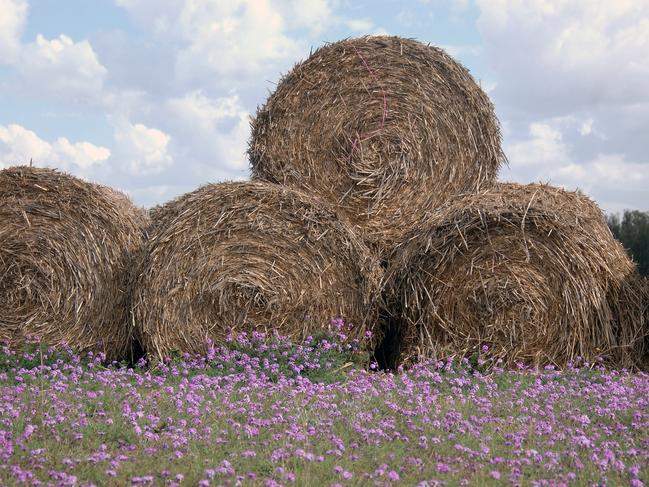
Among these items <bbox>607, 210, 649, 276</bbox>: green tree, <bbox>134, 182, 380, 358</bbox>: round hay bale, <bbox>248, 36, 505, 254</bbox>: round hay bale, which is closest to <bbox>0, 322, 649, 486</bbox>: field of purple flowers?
<bbox>134, 182, 380, 358</bbox>: round hay bale

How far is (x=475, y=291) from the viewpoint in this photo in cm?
816

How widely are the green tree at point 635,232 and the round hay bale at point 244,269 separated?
757 inches

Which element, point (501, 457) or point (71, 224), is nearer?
point (501, 457)

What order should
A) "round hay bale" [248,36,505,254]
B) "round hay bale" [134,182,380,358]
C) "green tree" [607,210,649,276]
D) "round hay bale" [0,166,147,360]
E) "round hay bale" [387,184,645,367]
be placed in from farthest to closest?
"green tree" [607,210,649,276]
"round hay bale" [248,36,505,254]
"round hay bale" [0,166,147,360]
"round hay bale" [387,184,645,367]
"round hay bale" [134,182,380,358]

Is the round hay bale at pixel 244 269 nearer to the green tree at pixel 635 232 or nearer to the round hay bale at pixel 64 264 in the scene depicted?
the round hay bale at pixel 64 264

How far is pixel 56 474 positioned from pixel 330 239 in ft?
13.6

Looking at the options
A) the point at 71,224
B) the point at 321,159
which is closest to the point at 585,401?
the point at 321,159

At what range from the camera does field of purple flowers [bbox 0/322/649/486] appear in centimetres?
462

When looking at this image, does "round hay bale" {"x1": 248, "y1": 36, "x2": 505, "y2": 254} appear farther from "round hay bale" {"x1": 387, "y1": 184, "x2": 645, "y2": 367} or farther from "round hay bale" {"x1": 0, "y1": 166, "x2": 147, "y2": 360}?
"round hay bale" {"x1": 0, "y1": 166, "x2": 147, "y2": 360}

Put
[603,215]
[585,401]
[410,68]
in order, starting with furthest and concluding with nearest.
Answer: [603,215] → [410,68] → [585,401]

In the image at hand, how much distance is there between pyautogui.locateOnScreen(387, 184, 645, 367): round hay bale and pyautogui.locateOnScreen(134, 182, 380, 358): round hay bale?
0.68 meters

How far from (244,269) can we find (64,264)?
1908 mm

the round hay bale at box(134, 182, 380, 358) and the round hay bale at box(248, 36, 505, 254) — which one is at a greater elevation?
the round hay bale at box(248, 36, 505, 254)

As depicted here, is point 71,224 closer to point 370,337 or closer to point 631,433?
point 370,337
